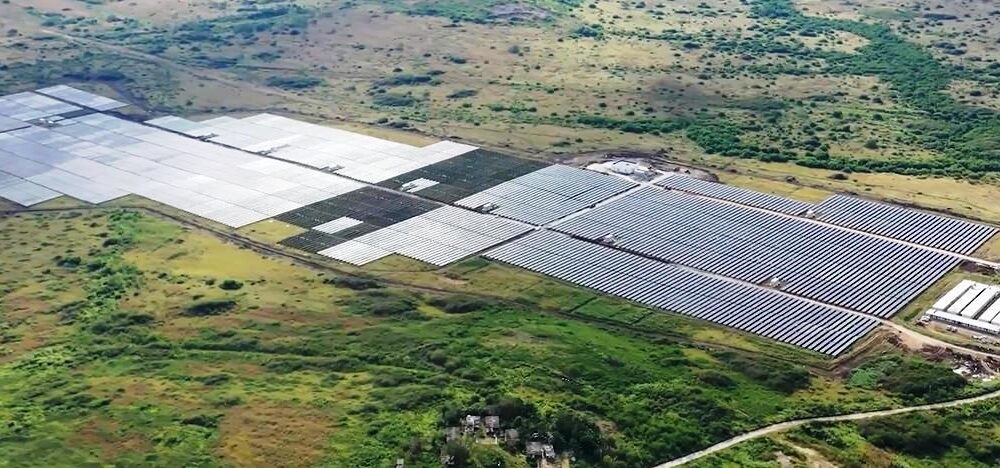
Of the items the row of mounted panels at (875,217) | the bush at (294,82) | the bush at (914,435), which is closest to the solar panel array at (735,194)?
the row of mounted panels at (875,217)

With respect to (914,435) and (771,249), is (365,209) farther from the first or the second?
(914,435)

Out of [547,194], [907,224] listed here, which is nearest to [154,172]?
[547,194]

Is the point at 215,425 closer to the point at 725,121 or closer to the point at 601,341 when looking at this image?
the point at 601,341

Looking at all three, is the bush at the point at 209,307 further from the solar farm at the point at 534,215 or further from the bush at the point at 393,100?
the bush at the point at 393,100

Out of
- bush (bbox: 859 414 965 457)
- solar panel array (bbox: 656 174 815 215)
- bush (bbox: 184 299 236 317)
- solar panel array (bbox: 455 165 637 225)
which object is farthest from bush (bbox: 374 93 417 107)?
bush (bbox: 859 414 965 457)

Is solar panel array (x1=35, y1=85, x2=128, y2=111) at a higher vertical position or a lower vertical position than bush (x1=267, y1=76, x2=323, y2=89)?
lower

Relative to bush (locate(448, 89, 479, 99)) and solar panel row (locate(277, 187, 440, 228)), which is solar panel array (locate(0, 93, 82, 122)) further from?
solar panel row (locate(277, 187, 440, 228))

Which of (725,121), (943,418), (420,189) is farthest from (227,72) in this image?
(943,418)
